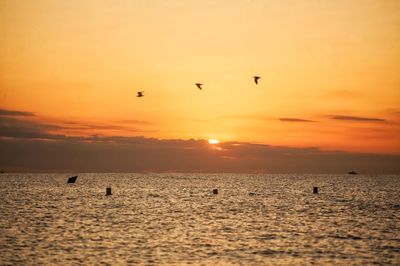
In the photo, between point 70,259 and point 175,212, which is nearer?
point 70,259

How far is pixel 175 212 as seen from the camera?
73.4 meters

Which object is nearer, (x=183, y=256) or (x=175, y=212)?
(x=183, y=256)

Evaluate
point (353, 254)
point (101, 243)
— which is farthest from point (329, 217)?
point (101, 243)

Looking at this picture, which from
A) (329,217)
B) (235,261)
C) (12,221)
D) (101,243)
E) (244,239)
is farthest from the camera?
(329,217)

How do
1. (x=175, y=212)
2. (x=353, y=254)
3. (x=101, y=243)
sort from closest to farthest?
(x=353, y=254), (x=101, y=243), (x=175, y=212)

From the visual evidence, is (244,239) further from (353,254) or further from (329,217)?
(329,217)

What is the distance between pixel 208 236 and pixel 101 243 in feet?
30.4

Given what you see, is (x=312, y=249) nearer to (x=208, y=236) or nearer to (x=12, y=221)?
(x=208, y=236)

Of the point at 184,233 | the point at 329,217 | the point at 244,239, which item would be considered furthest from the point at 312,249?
the point at 329,217

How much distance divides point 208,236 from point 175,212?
88.6 ft

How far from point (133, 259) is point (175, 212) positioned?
37995 mm

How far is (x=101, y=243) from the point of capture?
4238 centimetres

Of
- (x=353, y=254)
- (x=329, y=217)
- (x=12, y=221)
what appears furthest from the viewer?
(x=329, y=217)

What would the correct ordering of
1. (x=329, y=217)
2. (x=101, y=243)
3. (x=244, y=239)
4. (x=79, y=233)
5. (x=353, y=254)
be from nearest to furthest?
1. (x=353, y=254)
2. (x=101, y=243)
3. (x=244, y=239)
4. (x=79, y=233)
5. (x=329, y=217)
